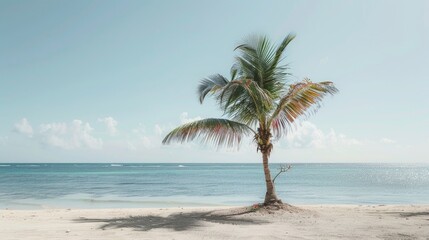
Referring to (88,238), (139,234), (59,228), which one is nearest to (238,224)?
(139,234)

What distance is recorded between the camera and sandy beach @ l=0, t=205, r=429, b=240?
25.6 feet

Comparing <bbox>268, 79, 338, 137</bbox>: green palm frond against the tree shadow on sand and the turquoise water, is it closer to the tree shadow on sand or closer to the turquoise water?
the tree shadow on sand

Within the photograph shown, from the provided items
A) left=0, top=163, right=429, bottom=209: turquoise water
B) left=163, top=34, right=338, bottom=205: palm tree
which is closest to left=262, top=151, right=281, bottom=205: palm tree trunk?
left=163, top=34, right=338, bottom=205: palm tree

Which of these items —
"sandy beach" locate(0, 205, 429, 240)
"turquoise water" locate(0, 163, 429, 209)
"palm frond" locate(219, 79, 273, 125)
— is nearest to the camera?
"sandy beach" locate(0, 205, 429, 240)

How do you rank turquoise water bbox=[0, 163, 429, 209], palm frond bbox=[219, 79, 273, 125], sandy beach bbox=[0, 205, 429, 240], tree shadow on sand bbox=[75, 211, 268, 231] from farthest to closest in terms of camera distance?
turquoise water bbox=[0, 163, 429, 209] → palm frond bbox=[219, 79, 273, 125] → tree shadow on sand bbox=[75, 211, 268, 231] → sandy beach bbox=[0, 205, 429, 240]

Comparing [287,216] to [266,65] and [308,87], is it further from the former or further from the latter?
[266,65]

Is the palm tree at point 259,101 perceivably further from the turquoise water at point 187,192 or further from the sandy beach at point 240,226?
the turquoise water at point 187,192

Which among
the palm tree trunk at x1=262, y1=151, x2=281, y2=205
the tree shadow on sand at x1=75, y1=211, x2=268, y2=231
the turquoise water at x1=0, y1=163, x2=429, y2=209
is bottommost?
the turquoise water at x1=0, y1=163, x2=429, y2=209

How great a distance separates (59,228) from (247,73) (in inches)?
305

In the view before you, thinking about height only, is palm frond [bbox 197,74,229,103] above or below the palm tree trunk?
above

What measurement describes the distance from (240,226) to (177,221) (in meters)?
1.91

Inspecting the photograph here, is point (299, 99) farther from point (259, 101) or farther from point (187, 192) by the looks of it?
point (187, 192)

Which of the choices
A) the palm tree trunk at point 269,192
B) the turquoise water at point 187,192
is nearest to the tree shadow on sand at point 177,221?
the palm tree trunk at point 269,192

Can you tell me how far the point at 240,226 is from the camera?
29.9 feet
